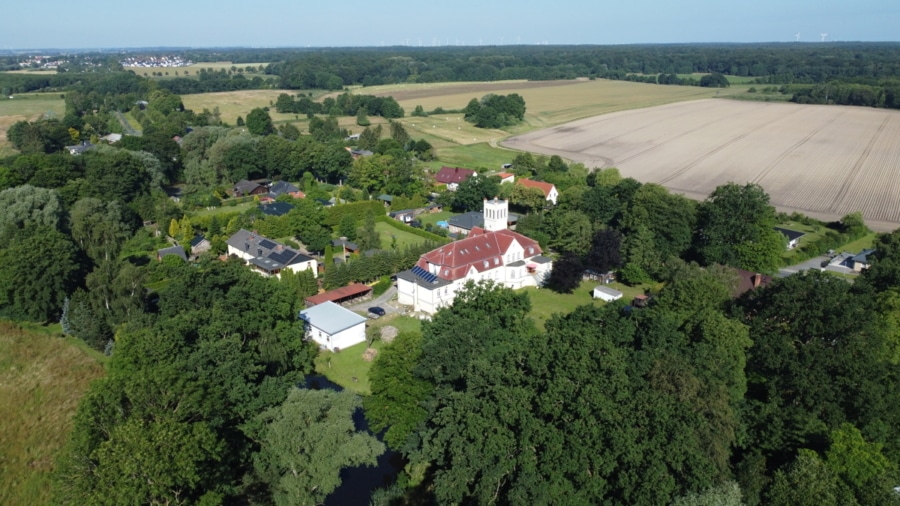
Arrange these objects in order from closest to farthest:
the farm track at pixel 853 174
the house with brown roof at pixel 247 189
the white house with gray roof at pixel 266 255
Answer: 1. the white house with gray roof at pixel 266 255
2. the farm track at pixel 853 174
3. the house with brown roof at pixel 247 189

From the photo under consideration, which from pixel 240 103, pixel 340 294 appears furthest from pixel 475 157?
pixel 240 103

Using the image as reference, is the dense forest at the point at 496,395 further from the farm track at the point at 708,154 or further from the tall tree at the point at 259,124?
the tall tree at the point at 259,124

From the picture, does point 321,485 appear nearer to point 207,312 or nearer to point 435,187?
point 207,312

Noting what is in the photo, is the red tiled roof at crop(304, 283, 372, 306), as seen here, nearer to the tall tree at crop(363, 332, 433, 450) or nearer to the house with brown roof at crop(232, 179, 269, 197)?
the tall tree at crop(363, 332, 433, 450)

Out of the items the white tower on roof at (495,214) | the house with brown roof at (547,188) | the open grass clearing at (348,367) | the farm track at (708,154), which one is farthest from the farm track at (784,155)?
the open grass clearing at (348,367)

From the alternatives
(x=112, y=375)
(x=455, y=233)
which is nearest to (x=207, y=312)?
(x=112, y=375)
